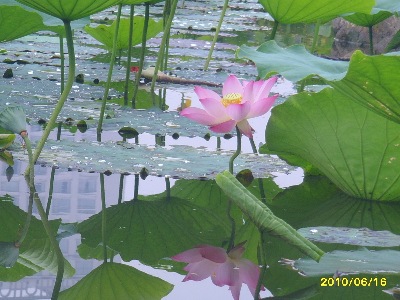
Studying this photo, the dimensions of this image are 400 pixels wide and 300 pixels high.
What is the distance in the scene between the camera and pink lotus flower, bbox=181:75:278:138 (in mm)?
1466

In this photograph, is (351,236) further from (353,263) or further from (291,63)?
(291,63)

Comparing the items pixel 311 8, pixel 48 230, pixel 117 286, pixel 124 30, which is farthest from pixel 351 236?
pixel 124 30

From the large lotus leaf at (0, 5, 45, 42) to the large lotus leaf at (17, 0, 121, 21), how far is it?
22 centimetres

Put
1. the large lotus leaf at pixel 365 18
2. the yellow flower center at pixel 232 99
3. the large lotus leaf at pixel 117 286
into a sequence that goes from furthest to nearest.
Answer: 1. the large lotus leaf at pixel 365 18
2. the yellow flower center at pixel 232 99
3. the large lotus leaf at pixel 117 286

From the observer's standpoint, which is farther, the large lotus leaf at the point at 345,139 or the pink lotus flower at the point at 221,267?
the large lotus leaf at the point at 345,139

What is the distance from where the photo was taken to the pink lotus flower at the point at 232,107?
1466 millimetres

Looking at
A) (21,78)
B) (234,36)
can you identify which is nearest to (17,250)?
(21,78)

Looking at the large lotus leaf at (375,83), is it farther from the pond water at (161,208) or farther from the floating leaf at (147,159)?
the floating leaf at (147,159)

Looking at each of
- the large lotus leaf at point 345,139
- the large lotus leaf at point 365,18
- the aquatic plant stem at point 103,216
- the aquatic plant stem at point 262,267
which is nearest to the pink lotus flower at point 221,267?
the aquatic plant stem at point 262,267

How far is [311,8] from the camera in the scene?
2141mm

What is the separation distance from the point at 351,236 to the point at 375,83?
25 centimetres

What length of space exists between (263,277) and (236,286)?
0.17ft

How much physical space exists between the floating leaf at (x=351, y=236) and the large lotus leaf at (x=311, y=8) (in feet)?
2.61

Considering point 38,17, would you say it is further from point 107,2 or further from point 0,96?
point 0,96
